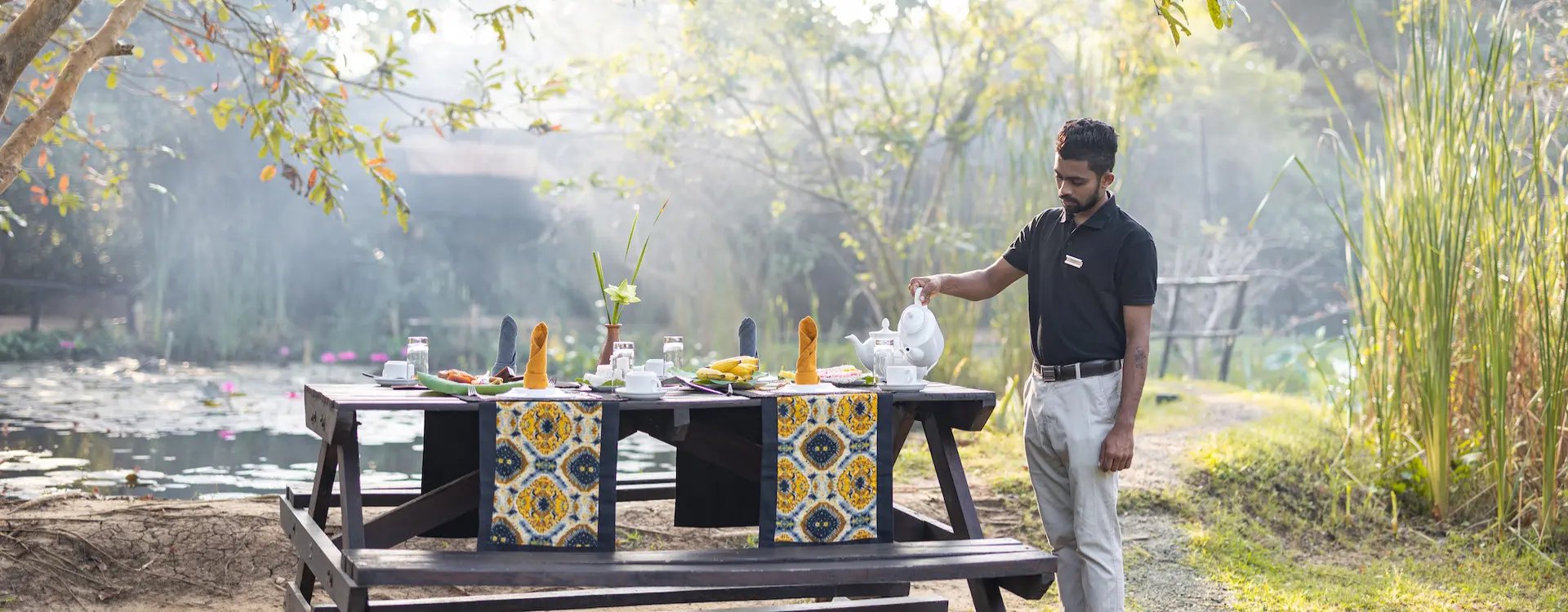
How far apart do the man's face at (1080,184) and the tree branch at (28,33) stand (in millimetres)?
2428

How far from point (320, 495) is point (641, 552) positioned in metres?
0.88

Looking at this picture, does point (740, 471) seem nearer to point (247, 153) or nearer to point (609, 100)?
point (609, 100)

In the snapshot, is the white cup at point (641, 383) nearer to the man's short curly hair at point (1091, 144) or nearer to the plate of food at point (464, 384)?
the plate of food at point (464, 384)

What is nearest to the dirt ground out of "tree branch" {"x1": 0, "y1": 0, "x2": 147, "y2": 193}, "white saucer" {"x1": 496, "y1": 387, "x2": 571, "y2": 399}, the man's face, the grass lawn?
the grass lawn

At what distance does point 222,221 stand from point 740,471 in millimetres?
10180

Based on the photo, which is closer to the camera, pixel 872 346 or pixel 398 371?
pixel 398 371

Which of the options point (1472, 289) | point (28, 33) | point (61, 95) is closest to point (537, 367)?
point (28, 33)

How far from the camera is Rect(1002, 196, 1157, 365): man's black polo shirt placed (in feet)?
8.61

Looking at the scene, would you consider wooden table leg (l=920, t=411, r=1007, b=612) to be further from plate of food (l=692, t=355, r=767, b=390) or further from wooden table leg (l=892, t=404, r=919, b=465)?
plate of food (l=692, t=355, r=767, b=390)

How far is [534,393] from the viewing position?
2682 millimetres

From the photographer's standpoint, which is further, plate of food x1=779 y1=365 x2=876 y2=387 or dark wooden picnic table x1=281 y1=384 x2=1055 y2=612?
plate of food x1=779 y1=365 x2=876 y2=387

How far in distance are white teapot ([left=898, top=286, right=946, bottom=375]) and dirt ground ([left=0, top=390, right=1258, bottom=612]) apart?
1091 mm

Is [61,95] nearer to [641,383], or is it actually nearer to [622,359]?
[622,359]

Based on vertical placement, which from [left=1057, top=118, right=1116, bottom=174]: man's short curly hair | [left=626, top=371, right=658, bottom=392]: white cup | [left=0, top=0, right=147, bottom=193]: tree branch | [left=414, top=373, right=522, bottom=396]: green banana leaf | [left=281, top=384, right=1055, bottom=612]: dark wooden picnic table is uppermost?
[left=0, top=0, right=147, bottom=193]: tree branch
